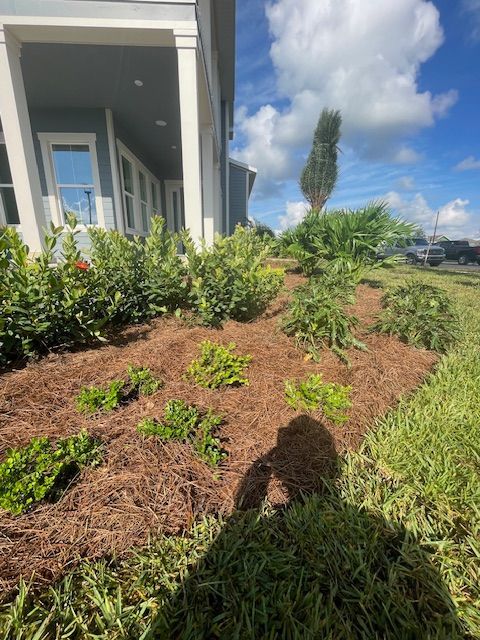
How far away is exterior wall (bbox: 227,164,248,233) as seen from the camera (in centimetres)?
1260

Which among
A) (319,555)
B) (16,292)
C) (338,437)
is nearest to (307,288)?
(338,437)

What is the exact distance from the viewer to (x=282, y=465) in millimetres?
1707

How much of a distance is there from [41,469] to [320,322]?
2.33 meters

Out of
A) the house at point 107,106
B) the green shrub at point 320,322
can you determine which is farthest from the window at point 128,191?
the green shrub at point 320,322

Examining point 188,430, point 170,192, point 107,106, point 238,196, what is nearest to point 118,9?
point 107,106

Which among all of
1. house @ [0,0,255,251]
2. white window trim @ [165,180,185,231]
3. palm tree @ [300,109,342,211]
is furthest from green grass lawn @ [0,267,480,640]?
palm tree @ [300,109,342,211]

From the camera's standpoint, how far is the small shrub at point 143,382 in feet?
6.95

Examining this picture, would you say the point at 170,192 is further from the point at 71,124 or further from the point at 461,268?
the point at 461,268

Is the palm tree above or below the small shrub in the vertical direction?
above

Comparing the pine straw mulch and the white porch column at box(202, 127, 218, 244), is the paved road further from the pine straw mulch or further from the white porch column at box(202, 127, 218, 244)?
the pine straw mulch

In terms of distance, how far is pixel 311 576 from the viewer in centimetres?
121

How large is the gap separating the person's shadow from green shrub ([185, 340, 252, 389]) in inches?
31.0

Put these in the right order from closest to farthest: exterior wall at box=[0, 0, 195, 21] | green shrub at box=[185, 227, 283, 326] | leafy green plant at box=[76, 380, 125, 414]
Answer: leafy green plant at box=[76, 380, 125, 414] → green shrub at box=[185, 227, 283, 326] → exterior wall at box=[0, 0, 195, 21]

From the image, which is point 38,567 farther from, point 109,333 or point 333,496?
point 109,333
